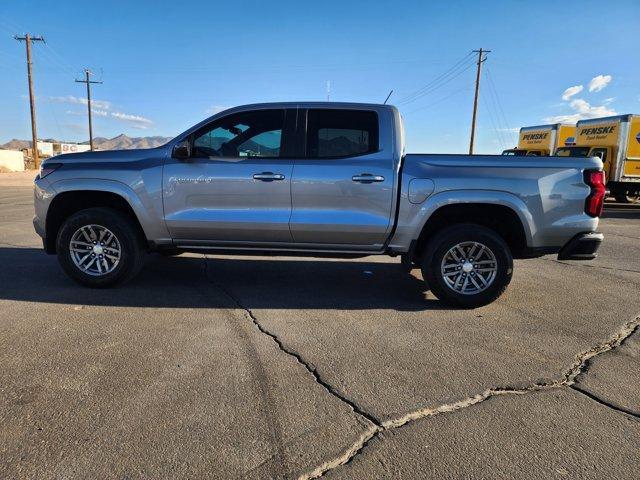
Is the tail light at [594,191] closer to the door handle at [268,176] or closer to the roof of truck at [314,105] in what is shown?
the roof of truck at [314,105]

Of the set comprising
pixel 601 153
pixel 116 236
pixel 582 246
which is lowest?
pixel 116 236

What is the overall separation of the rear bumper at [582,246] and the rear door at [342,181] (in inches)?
70.9

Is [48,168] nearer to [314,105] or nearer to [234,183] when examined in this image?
[234,183]

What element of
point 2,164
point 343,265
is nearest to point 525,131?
point 343,265

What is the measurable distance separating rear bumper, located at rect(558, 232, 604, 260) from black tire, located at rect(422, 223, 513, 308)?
1.88 ft

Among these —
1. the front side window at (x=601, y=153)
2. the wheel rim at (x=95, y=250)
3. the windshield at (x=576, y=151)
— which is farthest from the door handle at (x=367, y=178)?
the front side window at (x=601, y=153)

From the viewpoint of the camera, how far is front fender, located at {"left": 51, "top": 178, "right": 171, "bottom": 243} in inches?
189

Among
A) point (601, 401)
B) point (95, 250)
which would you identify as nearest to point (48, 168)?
point (95, 250)

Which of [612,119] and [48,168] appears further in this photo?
[612,119]

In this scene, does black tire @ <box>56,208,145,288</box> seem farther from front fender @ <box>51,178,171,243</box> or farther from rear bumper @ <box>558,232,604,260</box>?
rear bumper @ <box>558,232,604,260</box>

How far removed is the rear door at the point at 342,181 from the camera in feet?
15.0

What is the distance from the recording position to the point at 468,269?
464 centimetres

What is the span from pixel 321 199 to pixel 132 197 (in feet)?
6.62

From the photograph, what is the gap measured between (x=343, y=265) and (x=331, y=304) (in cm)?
191
